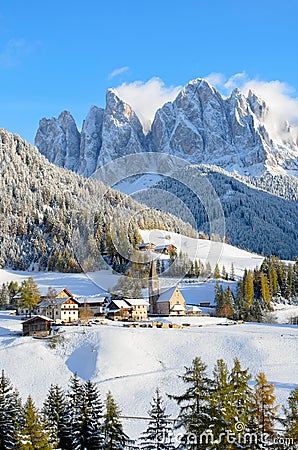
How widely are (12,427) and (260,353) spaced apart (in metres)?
30.5

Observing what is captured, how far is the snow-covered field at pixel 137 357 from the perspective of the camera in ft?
146

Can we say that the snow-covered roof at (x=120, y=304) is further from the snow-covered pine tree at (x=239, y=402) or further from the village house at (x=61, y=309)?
the snow-covered pine tree at (x=239, y=402)

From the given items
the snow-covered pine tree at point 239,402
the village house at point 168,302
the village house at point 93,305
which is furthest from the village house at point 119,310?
the snow-covered pine tree at point 239,402


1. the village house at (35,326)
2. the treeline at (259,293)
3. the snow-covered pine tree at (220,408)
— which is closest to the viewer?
the snow-covered pine tree at (220,408)

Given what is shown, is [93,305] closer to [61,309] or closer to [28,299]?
[61,309]

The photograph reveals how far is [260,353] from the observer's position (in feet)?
167

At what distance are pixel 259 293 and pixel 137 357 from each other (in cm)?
5272

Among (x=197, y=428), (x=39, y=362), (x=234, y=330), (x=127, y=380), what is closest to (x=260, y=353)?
(x=234, y=330)

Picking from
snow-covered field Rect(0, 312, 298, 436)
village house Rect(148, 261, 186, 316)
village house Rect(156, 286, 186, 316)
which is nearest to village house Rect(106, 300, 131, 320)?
village house Rect(148, 261, 186, 316)

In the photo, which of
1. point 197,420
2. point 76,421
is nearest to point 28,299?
point 76,421

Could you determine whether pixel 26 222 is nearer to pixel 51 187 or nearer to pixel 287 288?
pixel 51 187

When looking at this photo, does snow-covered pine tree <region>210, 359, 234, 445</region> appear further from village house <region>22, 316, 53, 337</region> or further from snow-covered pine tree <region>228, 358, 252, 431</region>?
village house <region>22, 316, 53, 337</region>

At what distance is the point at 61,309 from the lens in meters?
72.8

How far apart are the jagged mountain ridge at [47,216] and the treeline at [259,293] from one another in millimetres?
29487
